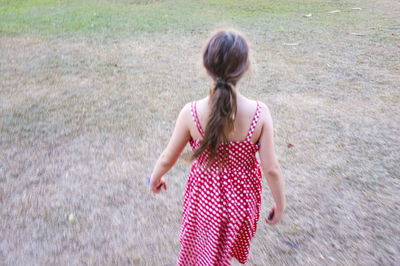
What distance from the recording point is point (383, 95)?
174 inches

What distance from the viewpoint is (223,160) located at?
1476 mm

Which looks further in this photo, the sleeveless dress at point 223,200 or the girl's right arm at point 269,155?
the sleeveless dress at point 223,200

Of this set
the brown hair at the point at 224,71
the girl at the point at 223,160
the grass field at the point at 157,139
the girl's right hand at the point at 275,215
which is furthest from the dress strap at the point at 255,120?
the girl's right hand at the point at 275,215

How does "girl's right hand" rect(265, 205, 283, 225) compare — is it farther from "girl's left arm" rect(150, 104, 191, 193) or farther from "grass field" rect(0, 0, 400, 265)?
"grass field" rect(0, 0, 400, 265)

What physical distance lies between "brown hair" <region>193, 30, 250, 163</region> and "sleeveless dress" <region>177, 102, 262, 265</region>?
17 cm

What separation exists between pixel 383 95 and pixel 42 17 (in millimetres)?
7800

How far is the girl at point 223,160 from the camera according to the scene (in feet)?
4.15

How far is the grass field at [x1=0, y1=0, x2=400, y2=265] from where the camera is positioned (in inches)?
90.7

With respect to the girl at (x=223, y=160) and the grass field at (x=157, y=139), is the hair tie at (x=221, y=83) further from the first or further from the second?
the grass field at (x=157, y=139)

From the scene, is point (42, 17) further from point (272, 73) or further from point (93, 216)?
point (93, 216)

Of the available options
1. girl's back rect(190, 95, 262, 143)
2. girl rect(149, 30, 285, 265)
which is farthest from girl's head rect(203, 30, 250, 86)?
girl's back rect(190, 95, 262, 143)

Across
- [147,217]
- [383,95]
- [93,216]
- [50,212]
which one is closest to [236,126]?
[147,217]

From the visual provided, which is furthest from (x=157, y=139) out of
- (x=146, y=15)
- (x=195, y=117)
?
(x=146, y=15)

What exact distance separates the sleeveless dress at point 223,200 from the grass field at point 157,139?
16.3 inches
